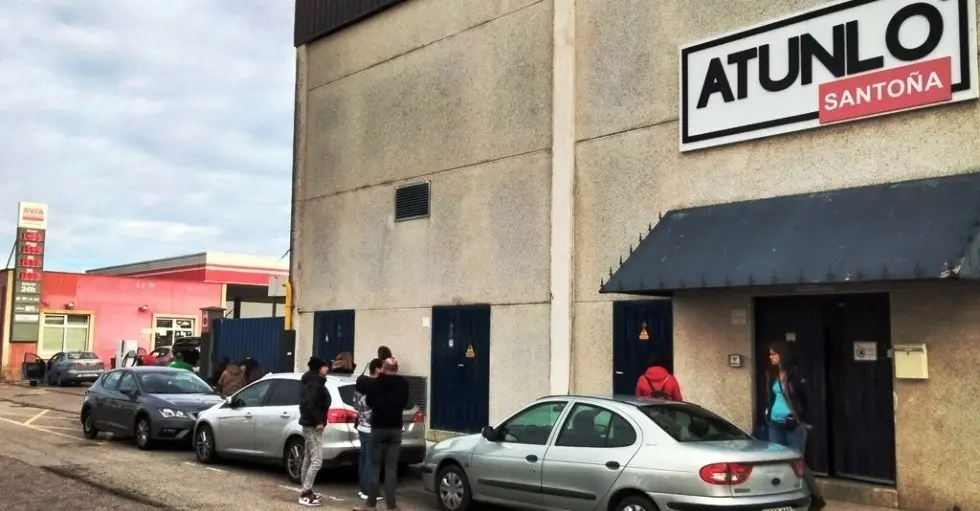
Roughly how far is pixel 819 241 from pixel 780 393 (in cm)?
175

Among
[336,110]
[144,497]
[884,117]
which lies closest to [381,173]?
[336,110]

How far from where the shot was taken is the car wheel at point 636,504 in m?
7.81

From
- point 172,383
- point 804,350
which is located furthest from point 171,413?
point 804,350

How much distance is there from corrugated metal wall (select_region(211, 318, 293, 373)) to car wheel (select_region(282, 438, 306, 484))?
7.67 metres

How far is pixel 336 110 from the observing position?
62.4ft

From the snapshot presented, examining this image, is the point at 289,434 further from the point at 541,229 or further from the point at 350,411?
the point at 541,229

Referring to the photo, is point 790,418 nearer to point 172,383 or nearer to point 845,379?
point 845,379

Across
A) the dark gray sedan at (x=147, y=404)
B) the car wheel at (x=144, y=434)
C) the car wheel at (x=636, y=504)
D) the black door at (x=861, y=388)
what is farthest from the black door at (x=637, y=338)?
the car wheel at (x=144, y=434)

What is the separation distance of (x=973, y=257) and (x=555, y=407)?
166 inches

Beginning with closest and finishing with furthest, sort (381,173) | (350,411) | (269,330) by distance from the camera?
(350,411)
(381,173)
(269,330)

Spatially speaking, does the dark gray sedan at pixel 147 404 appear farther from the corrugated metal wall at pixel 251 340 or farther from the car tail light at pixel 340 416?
the car tail light at pixel 340 416

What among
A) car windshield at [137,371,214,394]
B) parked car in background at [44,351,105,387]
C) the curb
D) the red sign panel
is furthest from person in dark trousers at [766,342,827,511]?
parked car in background at [44,351,105,387]

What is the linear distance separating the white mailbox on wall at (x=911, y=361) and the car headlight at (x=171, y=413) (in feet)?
35.3

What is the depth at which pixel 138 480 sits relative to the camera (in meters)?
11.4
